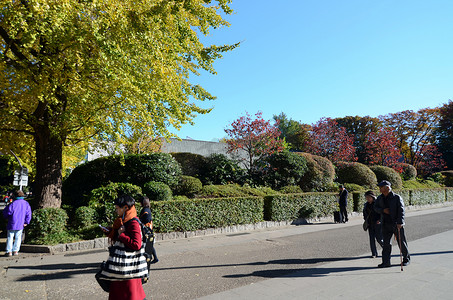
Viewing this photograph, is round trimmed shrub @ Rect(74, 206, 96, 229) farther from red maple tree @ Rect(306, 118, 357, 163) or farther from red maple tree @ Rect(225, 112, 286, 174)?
red maple tree @ Rect(306, 118, 357, 163)

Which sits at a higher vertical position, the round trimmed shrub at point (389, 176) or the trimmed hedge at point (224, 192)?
the round trimmed shrub at point (389, 176)

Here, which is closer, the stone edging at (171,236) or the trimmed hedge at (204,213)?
the stone edging at (171,236)

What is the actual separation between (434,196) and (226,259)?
84.8ft

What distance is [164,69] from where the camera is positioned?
8633mm

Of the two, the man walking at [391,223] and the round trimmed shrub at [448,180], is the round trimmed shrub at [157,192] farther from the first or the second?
the round trimmed shrub at [448,180]

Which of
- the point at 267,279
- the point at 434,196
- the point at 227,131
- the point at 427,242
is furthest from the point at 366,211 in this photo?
the point at 434,196

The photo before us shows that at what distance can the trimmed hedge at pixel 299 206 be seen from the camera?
12.9 m

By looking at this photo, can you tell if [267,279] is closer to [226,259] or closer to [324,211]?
[226,259]

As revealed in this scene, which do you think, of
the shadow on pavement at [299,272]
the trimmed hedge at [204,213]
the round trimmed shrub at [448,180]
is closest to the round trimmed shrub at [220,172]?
the trimmed hedge at [204,213]

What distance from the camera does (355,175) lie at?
2147 cm

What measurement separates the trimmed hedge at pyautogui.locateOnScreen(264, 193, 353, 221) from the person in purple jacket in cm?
903

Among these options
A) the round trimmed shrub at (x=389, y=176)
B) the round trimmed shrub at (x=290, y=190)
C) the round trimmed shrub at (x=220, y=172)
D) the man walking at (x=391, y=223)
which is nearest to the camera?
the man walking at (x=391, y=223)

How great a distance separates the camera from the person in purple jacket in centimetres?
742

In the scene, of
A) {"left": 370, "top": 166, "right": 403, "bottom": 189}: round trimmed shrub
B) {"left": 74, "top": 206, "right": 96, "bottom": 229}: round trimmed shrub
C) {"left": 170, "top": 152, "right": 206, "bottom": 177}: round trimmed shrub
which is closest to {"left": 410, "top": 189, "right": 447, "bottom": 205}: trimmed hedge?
{"left": 370, "top": 166, "right": 403, "bottom": 189}: round trimmed shrub
